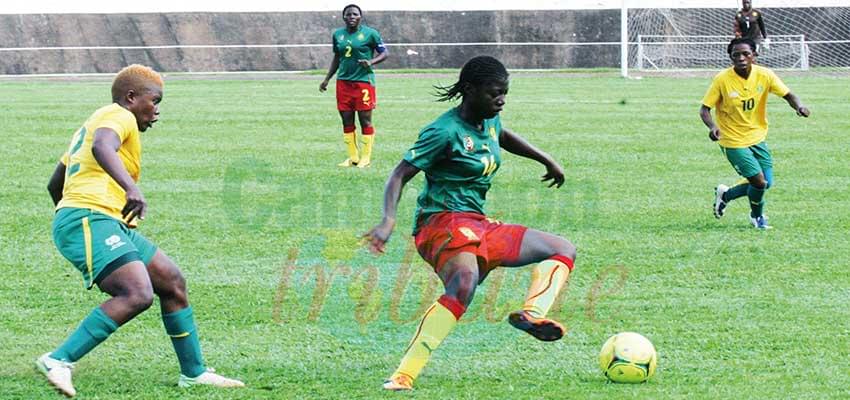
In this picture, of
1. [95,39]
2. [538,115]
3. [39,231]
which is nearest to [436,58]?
[95,39]

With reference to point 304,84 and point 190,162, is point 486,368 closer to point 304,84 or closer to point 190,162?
point 190,162

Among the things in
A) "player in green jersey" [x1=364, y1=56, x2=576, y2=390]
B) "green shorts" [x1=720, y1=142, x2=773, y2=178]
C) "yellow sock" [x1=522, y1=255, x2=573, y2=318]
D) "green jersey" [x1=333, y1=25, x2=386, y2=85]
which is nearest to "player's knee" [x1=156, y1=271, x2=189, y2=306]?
"player in green jersey" [x1=364, y1=56, x2=576, y2=390]

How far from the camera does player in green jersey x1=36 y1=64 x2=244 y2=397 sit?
545 centimetres

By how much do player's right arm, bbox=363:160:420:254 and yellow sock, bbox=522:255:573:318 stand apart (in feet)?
2.49

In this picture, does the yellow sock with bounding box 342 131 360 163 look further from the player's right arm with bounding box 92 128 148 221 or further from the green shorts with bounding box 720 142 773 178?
the player's right arm with bounding box 92 128 148 221

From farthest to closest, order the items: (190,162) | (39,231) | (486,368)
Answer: (190,162), (39,231), (486,368)

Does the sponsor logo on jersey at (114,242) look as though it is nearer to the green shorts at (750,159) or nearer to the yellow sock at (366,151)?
the green shorts at (750,159)

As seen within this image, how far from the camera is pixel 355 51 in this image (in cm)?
1518

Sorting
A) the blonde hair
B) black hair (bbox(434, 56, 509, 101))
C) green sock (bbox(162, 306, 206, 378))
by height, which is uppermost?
the blonde hair

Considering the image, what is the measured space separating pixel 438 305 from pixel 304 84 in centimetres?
2247

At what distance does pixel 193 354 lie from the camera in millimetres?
5840

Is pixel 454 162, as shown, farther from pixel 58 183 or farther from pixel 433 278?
pixel 433 278

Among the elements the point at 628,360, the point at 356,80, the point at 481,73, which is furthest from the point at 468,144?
the point at 356,80

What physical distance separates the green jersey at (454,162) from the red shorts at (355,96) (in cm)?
883
